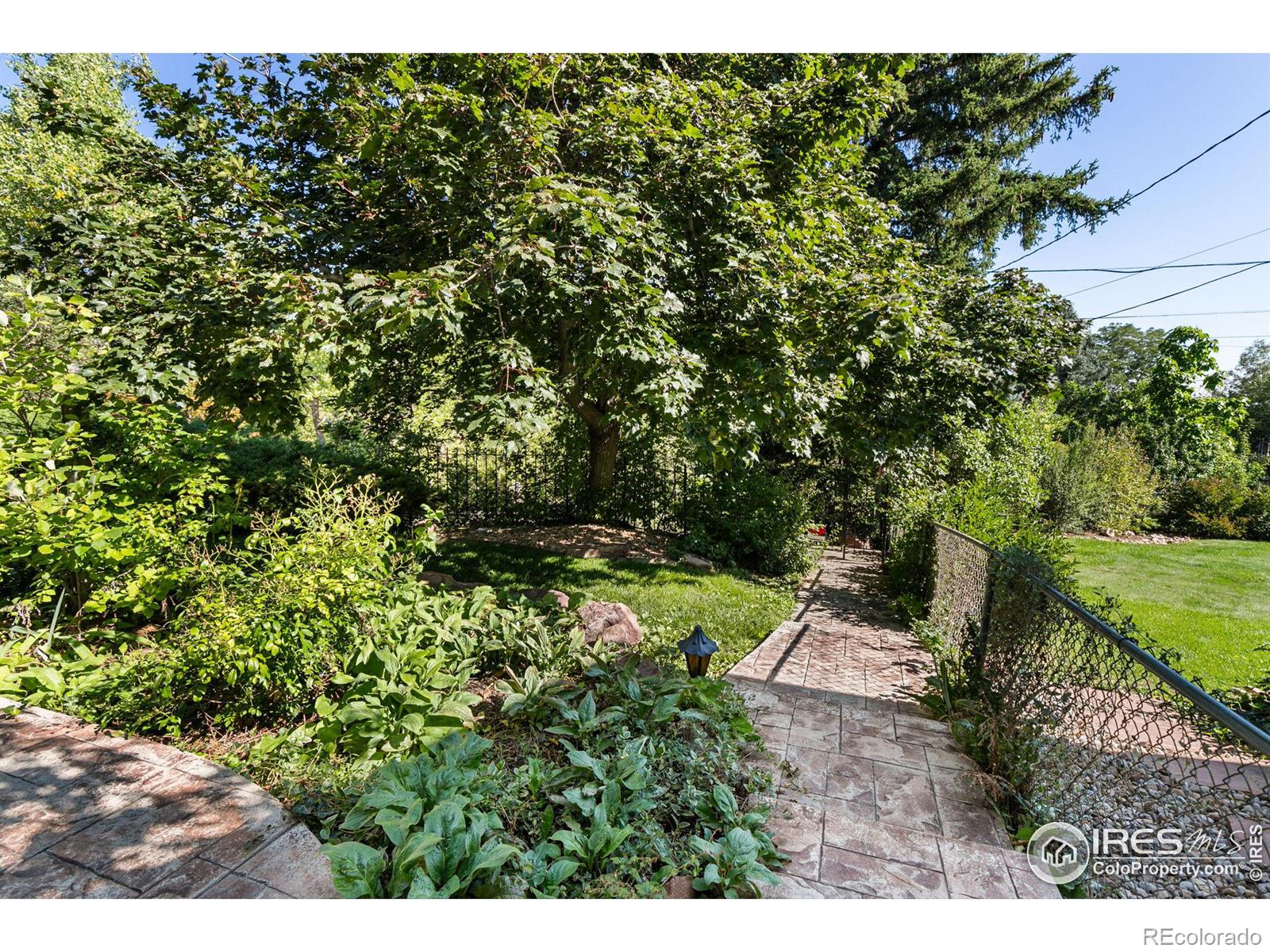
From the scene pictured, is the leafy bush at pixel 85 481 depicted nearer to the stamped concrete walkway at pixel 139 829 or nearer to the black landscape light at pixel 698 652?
the stamped concrete walkway at pixel 139 829

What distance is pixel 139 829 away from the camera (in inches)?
79.1

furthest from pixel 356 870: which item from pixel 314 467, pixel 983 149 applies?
pixel 983 149

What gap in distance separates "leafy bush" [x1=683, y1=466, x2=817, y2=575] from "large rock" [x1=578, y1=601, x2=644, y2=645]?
337cm

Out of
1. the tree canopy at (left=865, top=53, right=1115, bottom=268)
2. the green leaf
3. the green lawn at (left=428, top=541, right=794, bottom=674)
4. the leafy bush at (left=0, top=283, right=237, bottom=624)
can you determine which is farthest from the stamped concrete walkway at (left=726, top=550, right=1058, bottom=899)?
the tree canopy at (left=865, top=53, right=1115, bottom=268)

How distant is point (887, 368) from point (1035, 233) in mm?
8945

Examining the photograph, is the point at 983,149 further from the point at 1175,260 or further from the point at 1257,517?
the point at 1257,517

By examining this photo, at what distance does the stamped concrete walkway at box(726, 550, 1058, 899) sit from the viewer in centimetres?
202

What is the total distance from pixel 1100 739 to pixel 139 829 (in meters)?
3.84

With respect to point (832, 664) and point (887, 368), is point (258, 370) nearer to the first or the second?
point (832, 664)

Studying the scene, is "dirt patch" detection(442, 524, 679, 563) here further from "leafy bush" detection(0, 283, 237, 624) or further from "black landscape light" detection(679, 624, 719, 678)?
"leafy bush" detection(0, 283, 237, 624)

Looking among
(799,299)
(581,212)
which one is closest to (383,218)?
(581,212)

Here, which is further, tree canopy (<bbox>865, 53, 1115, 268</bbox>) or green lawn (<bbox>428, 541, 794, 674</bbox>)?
tree canopy (<bbox>865, 53, 1115, 268</bbox>)

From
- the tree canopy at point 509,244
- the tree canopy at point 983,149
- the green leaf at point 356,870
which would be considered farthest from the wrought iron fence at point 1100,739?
the tree canopy at point 983,149

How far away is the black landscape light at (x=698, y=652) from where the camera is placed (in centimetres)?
333
